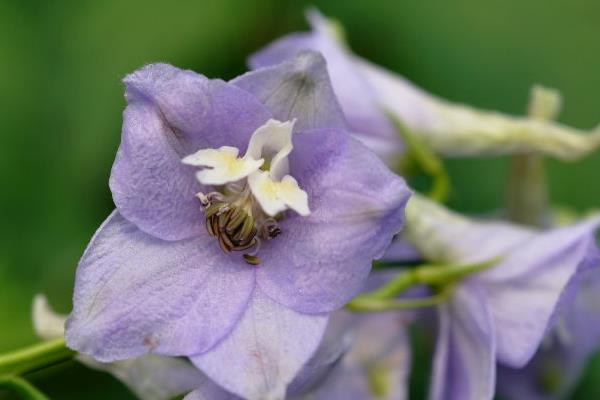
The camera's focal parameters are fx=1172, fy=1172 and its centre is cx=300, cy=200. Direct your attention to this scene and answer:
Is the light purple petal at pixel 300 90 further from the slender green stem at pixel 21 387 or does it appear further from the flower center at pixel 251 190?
the slender green stem at pixel 21 387

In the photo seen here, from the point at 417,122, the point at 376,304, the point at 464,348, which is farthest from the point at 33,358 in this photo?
the point at 417,122

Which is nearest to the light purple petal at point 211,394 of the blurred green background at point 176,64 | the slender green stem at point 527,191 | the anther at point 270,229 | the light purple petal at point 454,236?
the anther at point 270,229

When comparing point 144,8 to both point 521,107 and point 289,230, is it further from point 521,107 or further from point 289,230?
point 289,230

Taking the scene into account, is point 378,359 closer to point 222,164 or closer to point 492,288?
point 492,288

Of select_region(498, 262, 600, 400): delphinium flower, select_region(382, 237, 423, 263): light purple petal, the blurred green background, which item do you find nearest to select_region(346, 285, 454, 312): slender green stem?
select_region(382, 237, 423, 263): light purple petal

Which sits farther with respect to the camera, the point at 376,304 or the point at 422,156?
the point at 422,156

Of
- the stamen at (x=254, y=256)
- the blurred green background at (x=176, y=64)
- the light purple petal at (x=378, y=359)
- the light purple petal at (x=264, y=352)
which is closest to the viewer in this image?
the light purple petal at (x=264, y=352)
